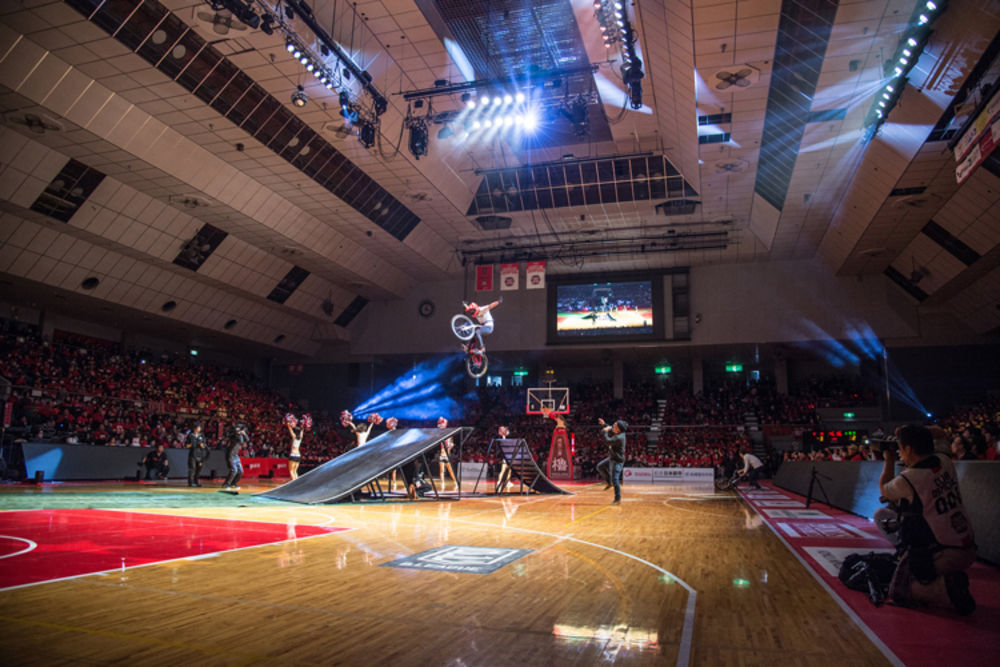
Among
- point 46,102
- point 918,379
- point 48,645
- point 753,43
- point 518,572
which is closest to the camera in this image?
point 48,645

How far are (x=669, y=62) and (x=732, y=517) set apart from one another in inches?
449

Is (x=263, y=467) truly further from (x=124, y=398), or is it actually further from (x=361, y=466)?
(x=361, y=466)

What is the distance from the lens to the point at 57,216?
1959cm

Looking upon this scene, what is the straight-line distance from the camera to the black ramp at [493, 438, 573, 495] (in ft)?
46.7

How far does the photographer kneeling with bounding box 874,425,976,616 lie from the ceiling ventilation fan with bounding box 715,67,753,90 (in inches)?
510

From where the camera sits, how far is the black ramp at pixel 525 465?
14244 millimetres

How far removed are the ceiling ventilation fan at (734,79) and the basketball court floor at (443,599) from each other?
37.9ft

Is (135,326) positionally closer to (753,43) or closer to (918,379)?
(753,43)

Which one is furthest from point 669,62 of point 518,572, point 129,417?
point 129,417

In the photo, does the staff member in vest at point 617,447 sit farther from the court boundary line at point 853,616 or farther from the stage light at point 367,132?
the stage light at point 367,132

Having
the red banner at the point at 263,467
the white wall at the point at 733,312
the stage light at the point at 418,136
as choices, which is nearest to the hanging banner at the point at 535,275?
the white wall at the point at 733,312

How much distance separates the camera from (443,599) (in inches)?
162

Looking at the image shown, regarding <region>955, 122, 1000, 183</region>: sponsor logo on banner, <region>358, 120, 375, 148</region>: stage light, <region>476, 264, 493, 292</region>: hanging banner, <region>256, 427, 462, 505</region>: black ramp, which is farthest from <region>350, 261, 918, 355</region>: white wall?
<region>256, 427, 462, 505</region>: black ramp

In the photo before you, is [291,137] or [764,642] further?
[291,137]
